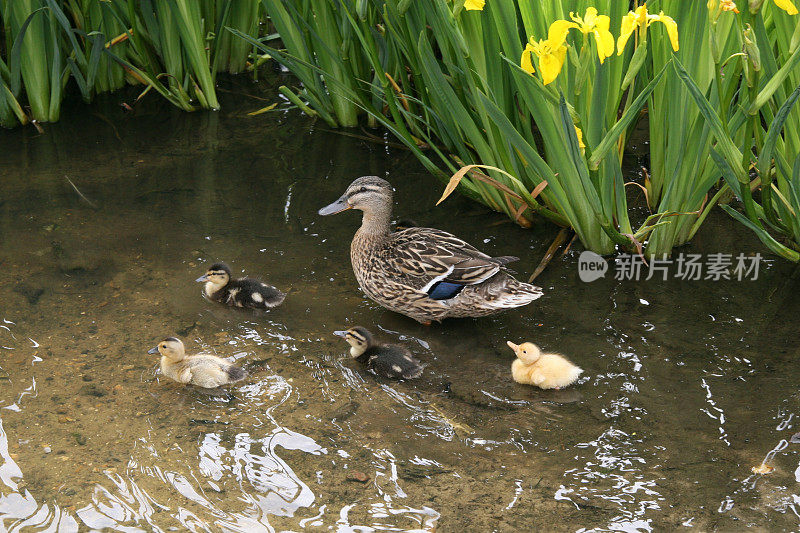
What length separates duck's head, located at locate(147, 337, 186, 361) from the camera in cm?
388

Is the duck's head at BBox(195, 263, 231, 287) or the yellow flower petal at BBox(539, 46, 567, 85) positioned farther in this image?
the duck's head at BBox(195, 263, 231, 287)

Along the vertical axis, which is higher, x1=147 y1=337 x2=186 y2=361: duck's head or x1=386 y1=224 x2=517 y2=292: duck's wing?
x1=386 y1=224 x2=517 y2=292: duck's wing

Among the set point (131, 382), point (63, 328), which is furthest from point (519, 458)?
point (63, 328)

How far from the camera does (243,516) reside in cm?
321

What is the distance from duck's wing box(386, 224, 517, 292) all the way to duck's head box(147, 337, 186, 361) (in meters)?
1.14

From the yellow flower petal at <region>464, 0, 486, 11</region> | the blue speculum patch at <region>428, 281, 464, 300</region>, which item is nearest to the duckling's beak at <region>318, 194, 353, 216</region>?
the blue speculum patch at <region>428, 281, 464, 300</region>

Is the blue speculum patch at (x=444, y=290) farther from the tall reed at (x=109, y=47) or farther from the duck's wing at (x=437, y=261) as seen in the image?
the tall reed at (x=109, y=47)

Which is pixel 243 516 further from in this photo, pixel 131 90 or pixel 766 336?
pixel 131 90

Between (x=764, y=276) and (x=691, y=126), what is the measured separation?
100 centimetres

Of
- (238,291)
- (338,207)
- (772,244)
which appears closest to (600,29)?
(772,244)

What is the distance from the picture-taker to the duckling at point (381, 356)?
394 centimetres

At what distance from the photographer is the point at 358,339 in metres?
4.02

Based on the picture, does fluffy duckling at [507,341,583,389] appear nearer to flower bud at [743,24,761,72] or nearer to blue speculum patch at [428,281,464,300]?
blue speculum patch at [428,281,464,300]
